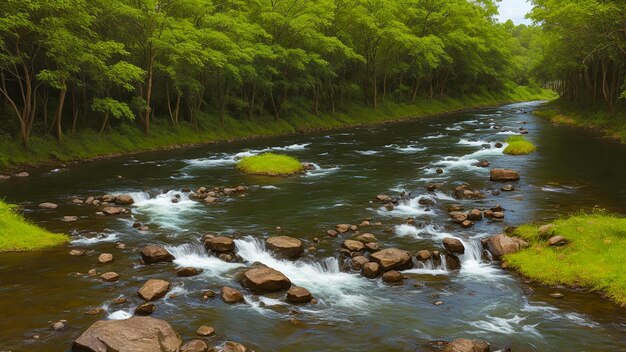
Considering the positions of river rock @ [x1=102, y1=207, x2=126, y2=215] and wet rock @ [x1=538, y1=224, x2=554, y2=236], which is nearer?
wet rock @ [x1=538, y1=224, x2=554, y2=236]

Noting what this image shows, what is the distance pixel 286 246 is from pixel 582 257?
28.0 ft

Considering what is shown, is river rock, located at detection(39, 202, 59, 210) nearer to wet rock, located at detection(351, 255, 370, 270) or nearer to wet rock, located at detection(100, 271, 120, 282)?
wet rock, located at detection(100, 271, 120, 282)

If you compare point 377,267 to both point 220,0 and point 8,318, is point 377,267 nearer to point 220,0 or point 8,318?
point 8,318

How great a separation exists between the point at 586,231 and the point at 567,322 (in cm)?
509

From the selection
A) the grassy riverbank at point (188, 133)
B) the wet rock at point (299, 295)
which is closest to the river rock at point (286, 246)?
the wet rock at point (299, 295)

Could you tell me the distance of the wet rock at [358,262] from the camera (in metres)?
13.7

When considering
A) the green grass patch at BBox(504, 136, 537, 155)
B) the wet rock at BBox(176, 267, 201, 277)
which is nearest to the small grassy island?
the wet rock at BBox(176, 267, 201, 277)

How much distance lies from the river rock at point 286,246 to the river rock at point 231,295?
9.70ft

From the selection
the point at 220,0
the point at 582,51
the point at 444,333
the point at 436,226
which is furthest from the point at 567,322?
the point at 220,0

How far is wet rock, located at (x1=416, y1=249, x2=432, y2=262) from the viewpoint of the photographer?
552 inches

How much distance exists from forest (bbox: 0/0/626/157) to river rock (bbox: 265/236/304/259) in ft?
63.9

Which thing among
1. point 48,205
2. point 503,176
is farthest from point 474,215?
point 48,205

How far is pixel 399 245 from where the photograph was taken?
15266 millimetres

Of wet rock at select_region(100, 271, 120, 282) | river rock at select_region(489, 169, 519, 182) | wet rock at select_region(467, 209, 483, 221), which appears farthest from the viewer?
river rock at select_region(489, 169, 519, 182)
